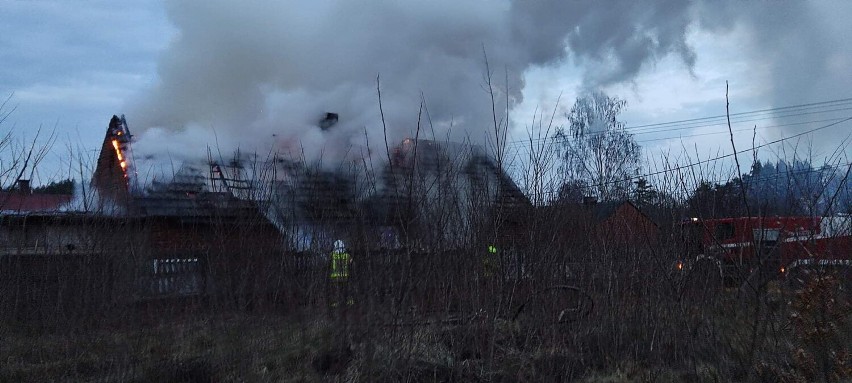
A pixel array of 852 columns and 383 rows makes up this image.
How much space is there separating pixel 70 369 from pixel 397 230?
263 cm


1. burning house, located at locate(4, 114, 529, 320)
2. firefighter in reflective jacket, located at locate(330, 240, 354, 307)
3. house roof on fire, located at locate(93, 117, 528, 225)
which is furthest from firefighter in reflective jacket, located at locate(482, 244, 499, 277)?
firefighter in reflective jacket, located at locate(330, 240, 354, 307)

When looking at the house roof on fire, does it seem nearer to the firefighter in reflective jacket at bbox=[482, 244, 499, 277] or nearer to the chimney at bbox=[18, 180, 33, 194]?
the firefighter in reflective jacket at bbox=[482, 244, 499, 277]

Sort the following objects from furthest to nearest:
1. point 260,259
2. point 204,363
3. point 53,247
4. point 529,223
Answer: point 53,247, point 529,223, point 260,259, point 204,363

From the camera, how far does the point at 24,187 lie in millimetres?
6480

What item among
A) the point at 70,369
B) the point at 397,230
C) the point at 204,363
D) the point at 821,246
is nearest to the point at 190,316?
the point at 204,363

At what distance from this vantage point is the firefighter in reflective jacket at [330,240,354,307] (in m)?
4.81

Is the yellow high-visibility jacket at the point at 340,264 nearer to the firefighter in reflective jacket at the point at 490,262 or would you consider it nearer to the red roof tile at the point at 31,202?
the firefighter in reflective jacket at the point at 490,262

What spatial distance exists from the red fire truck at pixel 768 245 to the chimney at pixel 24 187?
569cm

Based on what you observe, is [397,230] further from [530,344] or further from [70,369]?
[70,369]

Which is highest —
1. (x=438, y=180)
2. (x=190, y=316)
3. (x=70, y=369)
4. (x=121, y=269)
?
(x=438, y=180)

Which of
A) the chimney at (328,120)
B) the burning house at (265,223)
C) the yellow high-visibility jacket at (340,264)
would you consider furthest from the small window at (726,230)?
the chimney at (328,120)

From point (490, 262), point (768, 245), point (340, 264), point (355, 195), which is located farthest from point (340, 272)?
point (768, 245)

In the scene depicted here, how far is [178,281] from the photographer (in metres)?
6.10

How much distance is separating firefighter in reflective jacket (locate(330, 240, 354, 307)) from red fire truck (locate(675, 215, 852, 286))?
2607 mm
